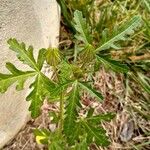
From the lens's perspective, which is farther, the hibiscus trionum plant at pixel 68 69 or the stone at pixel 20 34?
the stone at pixel 20 34

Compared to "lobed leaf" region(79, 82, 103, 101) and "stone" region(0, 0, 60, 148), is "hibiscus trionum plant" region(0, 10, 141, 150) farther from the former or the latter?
"stone" region(0, 0, 60, 148)

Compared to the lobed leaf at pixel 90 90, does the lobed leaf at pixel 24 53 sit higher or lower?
higher

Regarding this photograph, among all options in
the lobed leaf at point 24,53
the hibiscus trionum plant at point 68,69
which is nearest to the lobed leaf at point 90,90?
the hibiscus trionum plant at point 68,69

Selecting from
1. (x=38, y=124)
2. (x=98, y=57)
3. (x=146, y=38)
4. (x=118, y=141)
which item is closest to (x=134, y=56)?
(x=146, y=38)

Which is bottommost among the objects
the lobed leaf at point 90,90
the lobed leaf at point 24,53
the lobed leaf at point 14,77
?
the lobed leaf at point 90,90

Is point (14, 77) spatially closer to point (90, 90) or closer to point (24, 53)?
point (24, 53)

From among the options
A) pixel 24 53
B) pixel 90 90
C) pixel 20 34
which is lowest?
pixel 90 90

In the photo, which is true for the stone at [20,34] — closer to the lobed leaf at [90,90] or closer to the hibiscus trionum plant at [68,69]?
the hibiscus trionum plant at [68,69]

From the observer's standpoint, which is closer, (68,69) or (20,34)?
(68,69)

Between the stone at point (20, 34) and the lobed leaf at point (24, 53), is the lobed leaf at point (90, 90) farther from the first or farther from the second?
the stone at point (20, 34)

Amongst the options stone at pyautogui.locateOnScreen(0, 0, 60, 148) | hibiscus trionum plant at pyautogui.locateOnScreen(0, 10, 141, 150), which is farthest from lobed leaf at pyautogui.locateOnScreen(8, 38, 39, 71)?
stone at pyautogui.locateOnScreen(0, 0, 60, 148)

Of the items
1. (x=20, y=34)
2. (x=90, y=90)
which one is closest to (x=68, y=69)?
(x=90, y=90)
